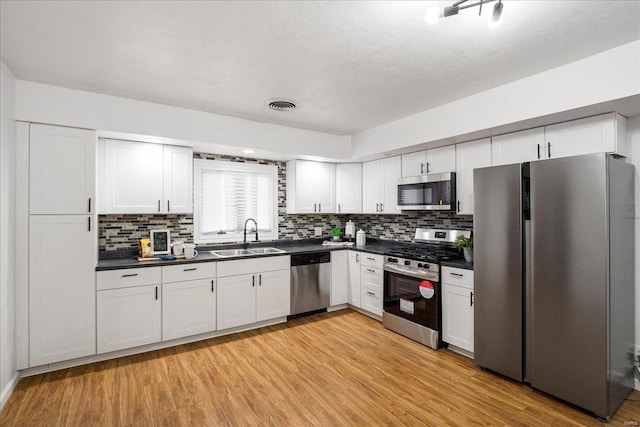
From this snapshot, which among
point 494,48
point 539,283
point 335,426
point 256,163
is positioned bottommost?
point 335,426

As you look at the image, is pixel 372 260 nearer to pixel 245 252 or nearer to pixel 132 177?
pixel 245 252

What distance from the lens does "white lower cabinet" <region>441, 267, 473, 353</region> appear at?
121 inches

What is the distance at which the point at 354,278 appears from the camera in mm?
4512

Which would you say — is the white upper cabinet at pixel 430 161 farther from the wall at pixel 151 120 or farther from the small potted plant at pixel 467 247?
the wall at pixel 151 120

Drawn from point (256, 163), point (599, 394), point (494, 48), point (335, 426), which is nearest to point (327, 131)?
point (256, 163)

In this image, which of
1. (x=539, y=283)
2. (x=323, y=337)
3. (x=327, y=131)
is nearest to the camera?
(x=539, y=283)

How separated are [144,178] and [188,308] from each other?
1.48 m

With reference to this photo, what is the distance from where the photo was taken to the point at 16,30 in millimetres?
2000

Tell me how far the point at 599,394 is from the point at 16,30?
447 cm

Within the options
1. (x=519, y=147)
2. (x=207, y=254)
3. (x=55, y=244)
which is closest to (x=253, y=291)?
(x=207, y=254)

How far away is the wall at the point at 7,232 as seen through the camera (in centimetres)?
241

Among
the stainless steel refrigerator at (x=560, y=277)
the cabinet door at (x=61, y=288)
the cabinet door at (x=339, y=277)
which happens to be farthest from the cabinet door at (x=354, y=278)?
the cabinet door at (x=61, y=288)

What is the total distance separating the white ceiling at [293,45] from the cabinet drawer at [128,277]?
1692mm

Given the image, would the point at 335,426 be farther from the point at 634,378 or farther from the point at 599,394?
the point at 634,378
